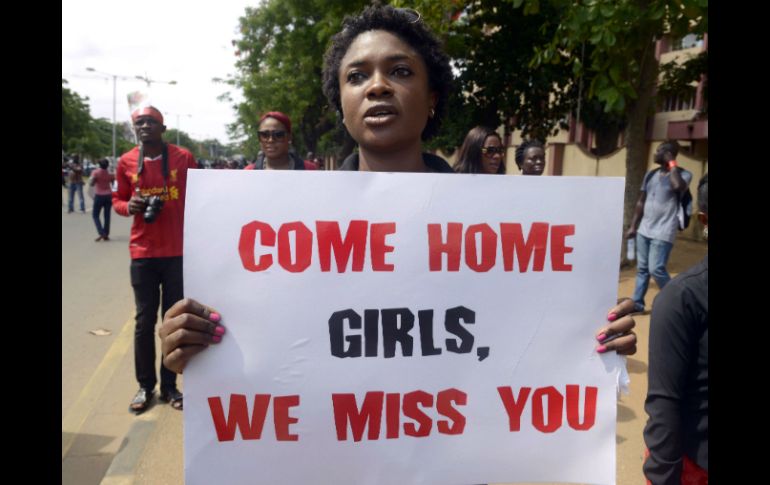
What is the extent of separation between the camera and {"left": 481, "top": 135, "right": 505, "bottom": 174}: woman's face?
4266 mm

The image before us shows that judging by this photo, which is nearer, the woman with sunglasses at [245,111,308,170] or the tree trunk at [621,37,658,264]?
the woman with sunglasses at [245,111,308,170]

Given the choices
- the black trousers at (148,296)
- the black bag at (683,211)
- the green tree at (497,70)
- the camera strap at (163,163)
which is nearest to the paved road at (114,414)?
the black trousers at (148,296)

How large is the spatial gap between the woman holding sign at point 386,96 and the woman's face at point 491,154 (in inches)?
99.8

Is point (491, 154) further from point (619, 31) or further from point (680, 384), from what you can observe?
point (680, 384)

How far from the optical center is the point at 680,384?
1756mm

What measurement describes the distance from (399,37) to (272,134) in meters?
2.55

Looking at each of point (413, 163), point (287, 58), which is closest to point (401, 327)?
point (413, 163)

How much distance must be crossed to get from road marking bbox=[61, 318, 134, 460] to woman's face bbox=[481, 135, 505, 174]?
10.3 feet

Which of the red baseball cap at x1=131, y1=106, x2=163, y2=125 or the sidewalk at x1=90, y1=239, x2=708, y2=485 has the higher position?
the red baseball cap at x1=131, y1=106, x2=163, y2=125

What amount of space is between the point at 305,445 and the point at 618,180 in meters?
1.06

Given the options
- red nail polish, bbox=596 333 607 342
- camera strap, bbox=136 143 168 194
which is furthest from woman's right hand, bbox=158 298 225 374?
camera strap, bbox=136 143 168 194

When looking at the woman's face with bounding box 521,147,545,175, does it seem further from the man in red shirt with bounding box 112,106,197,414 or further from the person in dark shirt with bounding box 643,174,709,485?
the person in dark shirt with bounding box 643,174,709,485
